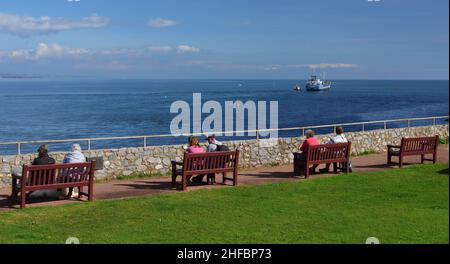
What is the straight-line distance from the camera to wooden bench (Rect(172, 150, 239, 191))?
1047 cm

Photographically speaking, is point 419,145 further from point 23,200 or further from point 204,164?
point 23,200

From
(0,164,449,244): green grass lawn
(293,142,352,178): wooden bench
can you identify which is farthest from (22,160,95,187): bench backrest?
(293,142,352,178): wooden bench

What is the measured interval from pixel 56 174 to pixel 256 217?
3.62 m

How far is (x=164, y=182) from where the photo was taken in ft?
38.1

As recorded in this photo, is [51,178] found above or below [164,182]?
above

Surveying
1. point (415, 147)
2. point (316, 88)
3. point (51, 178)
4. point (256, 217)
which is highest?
point (316, 88)

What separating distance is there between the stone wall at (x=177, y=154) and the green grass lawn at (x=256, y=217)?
2.61m

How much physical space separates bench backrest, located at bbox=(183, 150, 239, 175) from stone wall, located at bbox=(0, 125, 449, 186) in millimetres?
2332

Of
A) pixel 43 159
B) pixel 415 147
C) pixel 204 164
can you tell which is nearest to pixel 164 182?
pixel 204 164

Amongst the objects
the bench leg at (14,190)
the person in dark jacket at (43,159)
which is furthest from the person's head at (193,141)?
the bench leg at (14,190)
